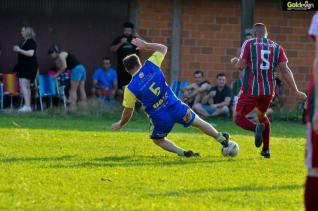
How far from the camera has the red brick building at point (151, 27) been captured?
25.0 m

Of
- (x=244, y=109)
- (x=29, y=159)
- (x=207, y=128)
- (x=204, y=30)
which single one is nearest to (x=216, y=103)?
(x=204, y=30)

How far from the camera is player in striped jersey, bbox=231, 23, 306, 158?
1362 centimetres

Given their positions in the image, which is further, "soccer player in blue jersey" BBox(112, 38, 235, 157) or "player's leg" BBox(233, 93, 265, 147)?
"player's leg" BBox(233, 93, 265, 147)

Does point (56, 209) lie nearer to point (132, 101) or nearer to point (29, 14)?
point (132, 101)

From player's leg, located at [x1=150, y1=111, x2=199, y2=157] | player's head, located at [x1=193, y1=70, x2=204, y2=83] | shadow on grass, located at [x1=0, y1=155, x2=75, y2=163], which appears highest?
player's leg, located at [x1=150, y1=111, x2=199, y2=157]

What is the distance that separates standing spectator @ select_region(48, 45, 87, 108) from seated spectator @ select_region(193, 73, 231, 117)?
283 cm

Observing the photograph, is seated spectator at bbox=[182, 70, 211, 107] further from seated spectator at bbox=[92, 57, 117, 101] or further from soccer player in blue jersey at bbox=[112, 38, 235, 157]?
soccer player in blue jersey at bbox=[112, 38, 235, 157]

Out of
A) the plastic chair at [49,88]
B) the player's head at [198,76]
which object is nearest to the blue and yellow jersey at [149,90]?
the player's head at [198,76]

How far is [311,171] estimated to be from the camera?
21.8 feet

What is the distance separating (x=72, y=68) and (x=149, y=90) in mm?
11261

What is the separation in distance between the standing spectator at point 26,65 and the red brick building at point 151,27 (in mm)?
1473

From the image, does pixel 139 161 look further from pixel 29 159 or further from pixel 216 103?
pixel 216 103

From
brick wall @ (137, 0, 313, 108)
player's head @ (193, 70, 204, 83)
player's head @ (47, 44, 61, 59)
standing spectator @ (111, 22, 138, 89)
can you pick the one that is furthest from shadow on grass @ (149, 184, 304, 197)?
brick wall @ (137, 0, 313, 108)

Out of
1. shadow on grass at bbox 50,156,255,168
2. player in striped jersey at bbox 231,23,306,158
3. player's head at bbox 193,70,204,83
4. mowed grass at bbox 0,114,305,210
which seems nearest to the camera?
mowed grass at bbox 0,114,305,210
